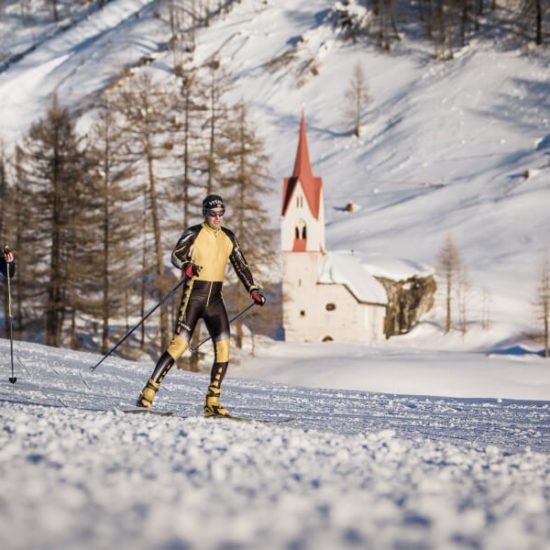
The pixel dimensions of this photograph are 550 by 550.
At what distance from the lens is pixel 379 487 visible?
3420 mm

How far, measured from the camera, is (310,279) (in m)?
44.3

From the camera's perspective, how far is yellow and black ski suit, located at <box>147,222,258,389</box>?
769cm

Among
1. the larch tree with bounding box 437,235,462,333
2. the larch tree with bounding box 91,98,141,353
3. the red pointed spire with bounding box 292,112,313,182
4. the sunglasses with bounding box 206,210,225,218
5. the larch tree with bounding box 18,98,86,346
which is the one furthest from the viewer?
the larch tree with bounding box 437,235,462,333

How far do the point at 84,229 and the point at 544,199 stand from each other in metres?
39.0

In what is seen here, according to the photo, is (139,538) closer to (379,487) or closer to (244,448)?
(379,487)

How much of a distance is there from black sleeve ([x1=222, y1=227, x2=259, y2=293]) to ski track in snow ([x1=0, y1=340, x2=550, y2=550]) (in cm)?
246

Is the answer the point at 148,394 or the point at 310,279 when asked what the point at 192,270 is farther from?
the point at 310,279

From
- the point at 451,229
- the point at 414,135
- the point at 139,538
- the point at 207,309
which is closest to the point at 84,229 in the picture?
the point at 207,309

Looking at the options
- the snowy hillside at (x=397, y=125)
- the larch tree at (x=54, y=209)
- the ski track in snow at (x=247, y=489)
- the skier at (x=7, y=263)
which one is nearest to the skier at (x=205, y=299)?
the ski track in snow at (x=247, y=489)

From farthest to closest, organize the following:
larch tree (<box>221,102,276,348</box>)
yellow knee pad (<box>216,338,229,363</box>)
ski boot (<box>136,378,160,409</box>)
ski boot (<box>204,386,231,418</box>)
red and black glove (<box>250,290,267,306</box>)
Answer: larch tree (<box>221,102,276,348</box>) → red and black glove (<box>250,290,267,306</box>) → yellow knee pad (<box>216,338,229,363</box>) → ski boot (<box>204,386,231,418</box>) → ski boot (<box>136,378,160,409</box>)

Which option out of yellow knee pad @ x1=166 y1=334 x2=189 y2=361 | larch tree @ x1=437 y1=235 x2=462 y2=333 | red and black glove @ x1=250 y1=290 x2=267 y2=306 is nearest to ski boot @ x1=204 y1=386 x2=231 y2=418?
yellow knee pad @ x1=166 y1=334 x2=189 y2=361

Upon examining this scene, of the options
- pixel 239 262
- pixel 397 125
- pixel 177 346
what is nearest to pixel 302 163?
pixel 397 125

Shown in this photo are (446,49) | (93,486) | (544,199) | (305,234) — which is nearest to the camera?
(93,486)

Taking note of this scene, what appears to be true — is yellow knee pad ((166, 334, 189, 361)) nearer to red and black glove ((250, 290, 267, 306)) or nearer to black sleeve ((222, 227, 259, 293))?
red and black glove ((250, 290, 267, 306))
